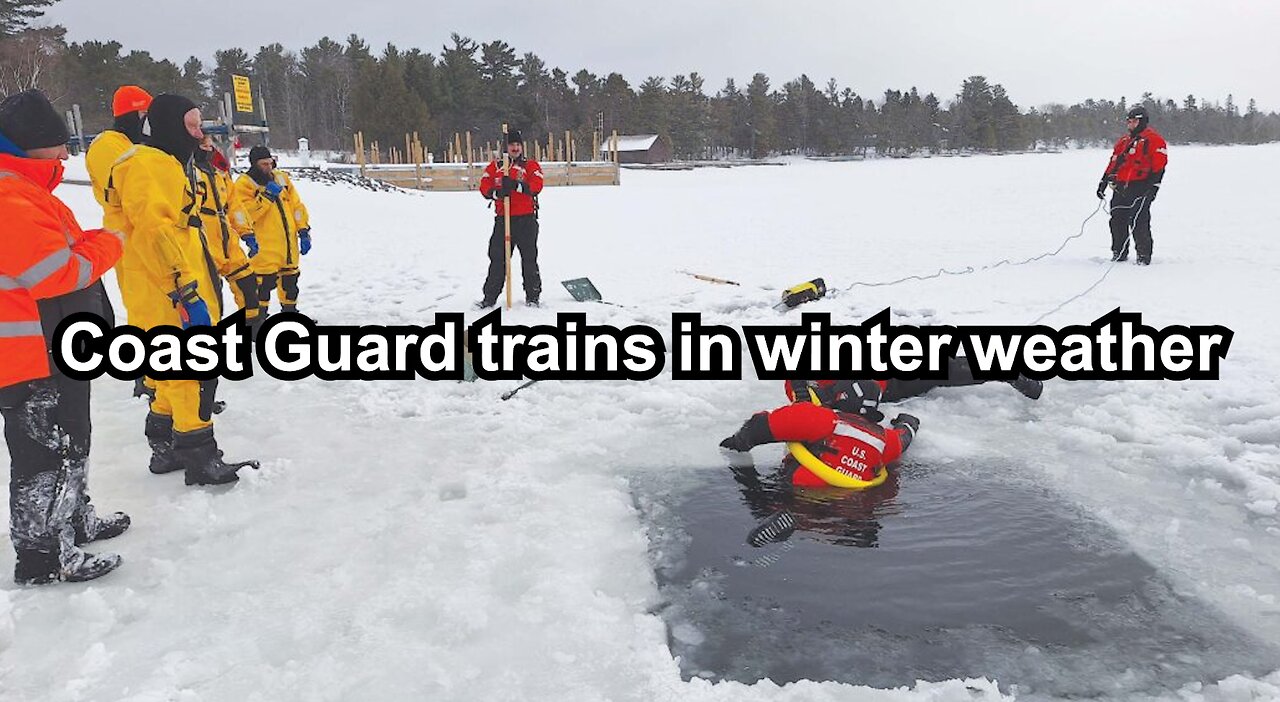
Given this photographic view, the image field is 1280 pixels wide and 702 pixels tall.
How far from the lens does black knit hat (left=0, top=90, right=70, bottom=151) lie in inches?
116

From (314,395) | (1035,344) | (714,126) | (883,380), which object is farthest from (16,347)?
(714,126)

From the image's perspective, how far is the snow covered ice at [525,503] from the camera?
281cm

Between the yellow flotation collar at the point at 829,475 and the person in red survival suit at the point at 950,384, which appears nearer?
the yellow flotation collar at the point at 829,475

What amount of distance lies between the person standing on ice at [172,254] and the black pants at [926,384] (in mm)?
4572

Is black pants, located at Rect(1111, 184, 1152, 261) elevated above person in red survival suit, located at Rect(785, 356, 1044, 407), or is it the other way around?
black pants, located at Rect(1111, 184, 1152, 261)

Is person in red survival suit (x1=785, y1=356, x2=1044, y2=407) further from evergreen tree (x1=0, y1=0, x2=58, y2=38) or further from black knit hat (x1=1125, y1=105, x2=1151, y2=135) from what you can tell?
evergreen tree (x1=0, y1=0, x2=58, y2=38)

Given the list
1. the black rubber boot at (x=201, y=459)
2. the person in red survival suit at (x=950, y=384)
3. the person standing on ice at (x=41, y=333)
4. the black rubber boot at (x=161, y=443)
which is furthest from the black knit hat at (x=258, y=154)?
the person in red survival suit at (x=950, y=384)

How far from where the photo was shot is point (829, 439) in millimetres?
4453

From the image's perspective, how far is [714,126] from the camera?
3081 inches

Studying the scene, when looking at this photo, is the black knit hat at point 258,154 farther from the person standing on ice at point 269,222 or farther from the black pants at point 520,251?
the black pants at point 520,251

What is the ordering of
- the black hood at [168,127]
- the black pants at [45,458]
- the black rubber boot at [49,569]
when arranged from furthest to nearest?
the black hood at [168,127], the black rubber boot at [49,569], the black pants at [45,458]

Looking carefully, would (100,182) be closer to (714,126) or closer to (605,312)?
(605,312)

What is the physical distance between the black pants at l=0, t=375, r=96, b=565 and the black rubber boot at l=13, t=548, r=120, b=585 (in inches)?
1.0

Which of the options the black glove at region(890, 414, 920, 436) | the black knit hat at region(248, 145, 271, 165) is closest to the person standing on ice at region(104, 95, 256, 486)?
the black knit hat at region(248, 145, 271, 165)
